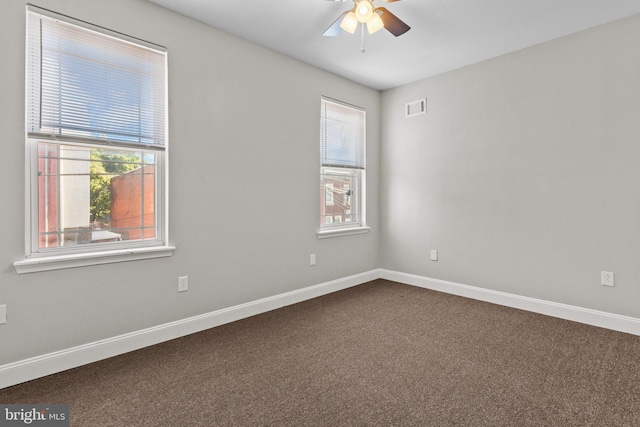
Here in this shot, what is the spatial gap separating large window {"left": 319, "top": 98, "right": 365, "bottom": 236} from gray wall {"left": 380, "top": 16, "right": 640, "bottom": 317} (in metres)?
0.52

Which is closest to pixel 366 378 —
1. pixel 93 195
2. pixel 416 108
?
pixel 93 195

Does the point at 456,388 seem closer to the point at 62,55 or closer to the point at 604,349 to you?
the point at 604,349

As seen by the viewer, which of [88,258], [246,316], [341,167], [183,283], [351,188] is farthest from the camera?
[351,188]

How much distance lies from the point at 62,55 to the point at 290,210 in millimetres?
2236

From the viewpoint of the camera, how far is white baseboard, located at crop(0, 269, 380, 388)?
6.75 feet

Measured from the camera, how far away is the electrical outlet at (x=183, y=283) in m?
2.76

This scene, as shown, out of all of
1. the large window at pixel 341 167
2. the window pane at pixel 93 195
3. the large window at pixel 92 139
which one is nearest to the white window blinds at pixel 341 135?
the large window at pixel 341 167

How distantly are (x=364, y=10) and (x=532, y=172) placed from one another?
2.36 meters

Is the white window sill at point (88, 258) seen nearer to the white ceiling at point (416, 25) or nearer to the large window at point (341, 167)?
the large window at point (341, 167)

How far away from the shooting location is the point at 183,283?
278 centimetres

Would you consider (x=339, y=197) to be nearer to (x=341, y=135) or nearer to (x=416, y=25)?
(x=341, y=135)

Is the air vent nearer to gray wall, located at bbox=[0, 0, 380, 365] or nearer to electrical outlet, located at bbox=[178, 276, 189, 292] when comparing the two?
gray wall, located at bbox=[0, 0, 380, 365]

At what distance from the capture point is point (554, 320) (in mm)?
3078

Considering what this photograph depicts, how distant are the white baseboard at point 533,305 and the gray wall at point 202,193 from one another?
42.7 inches
